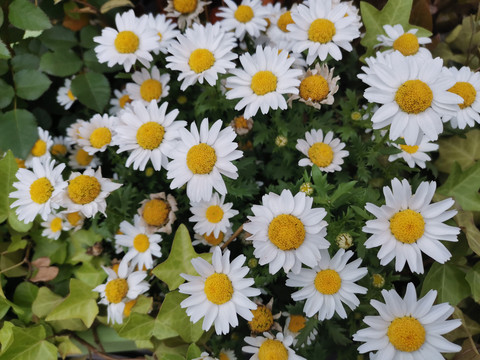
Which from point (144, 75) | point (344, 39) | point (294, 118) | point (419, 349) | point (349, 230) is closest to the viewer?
point (419, 349)

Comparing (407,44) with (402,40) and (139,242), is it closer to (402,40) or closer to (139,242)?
(402,40)

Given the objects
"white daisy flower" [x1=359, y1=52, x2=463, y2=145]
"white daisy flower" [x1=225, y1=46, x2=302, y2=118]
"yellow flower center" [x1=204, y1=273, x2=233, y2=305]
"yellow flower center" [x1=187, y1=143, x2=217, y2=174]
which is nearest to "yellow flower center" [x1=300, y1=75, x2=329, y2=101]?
"white daisy flower" [x1=225, y1=46, x2=302, y2=118]

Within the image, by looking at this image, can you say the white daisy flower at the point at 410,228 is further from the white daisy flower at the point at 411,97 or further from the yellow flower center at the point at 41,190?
the yellow flower center at the point at 41,190

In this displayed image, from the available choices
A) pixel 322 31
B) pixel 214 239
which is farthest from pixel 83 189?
pixel 322 31

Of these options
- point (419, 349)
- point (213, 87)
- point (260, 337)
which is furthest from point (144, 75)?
point (419, 349)

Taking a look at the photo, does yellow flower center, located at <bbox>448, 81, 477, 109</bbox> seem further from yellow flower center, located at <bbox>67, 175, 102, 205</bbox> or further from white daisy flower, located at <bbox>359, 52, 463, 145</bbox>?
yellow flower center, located at <bbox>67, 175, 102, 205</bbox>

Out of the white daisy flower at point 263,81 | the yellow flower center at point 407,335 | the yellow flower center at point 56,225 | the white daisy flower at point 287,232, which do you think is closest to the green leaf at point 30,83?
the yellow flower center at point 56,225

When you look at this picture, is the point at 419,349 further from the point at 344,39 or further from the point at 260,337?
the point at 344,39
